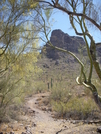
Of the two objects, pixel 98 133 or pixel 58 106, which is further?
pixel 58 106

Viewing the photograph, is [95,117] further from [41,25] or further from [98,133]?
[41,25]

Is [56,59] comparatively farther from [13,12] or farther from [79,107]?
[13,12]

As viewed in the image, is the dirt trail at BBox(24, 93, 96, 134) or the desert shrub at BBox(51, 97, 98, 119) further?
the desert shrub at BBox(51, 97, 98, 119)

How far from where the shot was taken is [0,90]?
23.8 feet

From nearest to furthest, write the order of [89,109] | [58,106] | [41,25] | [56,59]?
[41,25] < [89,109] < [58,106] < [56,59]

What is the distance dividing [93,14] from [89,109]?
20.2 ft

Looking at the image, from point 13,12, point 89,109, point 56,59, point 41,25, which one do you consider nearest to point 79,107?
point 89,109

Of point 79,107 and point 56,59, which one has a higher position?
point 56,59

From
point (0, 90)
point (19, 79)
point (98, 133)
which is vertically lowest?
point (98, 133)

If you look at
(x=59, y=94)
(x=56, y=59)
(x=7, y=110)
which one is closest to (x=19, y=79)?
(x=7, y=110)

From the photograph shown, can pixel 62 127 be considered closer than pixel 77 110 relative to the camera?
Yes

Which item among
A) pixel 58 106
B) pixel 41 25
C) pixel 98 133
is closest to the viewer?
pixel 98 133

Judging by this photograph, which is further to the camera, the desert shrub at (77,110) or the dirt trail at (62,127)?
the desert shrub at (77,110)

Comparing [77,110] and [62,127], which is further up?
[77,110]
